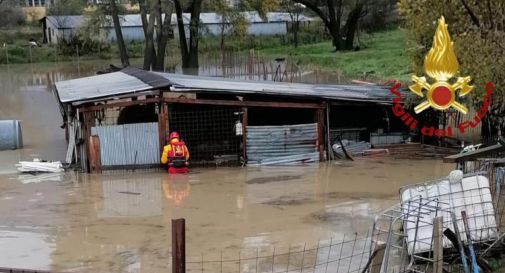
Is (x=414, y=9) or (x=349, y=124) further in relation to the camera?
(x=349, y=124)

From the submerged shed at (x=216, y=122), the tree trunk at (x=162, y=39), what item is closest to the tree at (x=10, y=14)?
the tree trunk at (x=162, y=39)

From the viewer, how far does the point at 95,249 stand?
9703 millimetres

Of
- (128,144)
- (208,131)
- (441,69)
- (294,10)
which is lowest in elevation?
(128,144)

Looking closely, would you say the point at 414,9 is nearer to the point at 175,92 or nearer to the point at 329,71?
the point at 175,92

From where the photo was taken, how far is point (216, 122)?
17.6 metres

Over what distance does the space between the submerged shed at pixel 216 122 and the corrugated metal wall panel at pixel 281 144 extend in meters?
0.03

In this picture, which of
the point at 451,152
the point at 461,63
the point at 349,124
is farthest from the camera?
the point at 349,124

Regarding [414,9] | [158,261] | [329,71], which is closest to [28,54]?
[329,71]

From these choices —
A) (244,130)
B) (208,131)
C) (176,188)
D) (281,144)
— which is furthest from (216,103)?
(176,188)

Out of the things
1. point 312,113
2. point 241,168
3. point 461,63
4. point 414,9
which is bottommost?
point 241,168

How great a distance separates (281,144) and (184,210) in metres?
5.62

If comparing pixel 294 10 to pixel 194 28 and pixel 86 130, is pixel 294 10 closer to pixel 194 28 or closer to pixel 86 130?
pixel 194 28

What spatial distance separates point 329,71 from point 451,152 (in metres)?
25.1

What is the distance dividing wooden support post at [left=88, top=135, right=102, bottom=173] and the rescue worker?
64.9 inches
